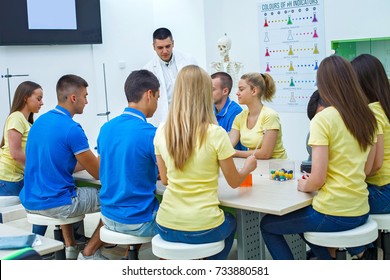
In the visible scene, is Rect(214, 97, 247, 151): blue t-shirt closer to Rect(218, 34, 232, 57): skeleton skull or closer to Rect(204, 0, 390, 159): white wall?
Rect(204, 0, 390, 159): white wall

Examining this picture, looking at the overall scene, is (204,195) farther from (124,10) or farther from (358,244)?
(124,10)

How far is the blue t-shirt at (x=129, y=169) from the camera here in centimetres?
282

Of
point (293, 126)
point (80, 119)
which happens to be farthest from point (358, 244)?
point (80, 119)

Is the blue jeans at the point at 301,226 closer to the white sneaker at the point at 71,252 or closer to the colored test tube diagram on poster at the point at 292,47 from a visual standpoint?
the white sneaker at the point at 71,252

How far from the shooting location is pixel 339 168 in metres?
2.50

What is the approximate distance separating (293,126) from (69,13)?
2905 millimetres

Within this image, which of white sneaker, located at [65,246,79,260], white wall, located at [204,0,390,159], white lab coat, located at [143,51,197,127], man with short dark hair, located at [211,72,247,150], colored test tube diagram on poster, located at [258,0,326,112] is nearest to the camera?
white sneaker, located at [65,246,79,260]

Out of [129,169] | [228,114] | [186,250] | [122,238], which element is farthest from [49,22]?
[186,250]

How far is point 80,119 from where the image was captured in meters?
6.70

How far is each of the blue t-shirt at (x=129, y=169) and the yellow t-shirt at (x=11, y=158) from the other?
0.97m

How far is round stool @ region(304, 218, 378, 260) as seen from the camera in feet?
8.20

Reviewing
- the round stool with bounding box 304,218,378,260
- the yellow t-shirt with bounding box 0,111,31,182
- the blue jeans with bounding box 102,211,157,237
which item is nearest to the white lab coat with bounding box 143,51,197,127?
the yellow t-shirt with bounding box 0,111,31,182

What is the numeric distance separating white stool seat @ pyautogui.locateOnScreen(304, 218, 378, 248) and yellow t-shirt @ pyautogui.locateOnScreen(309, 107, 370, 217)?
79 mm

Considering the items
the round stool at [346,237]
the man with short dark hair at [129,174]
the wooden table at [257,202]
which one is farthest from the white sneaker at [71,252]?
the round stool at [346,237]
